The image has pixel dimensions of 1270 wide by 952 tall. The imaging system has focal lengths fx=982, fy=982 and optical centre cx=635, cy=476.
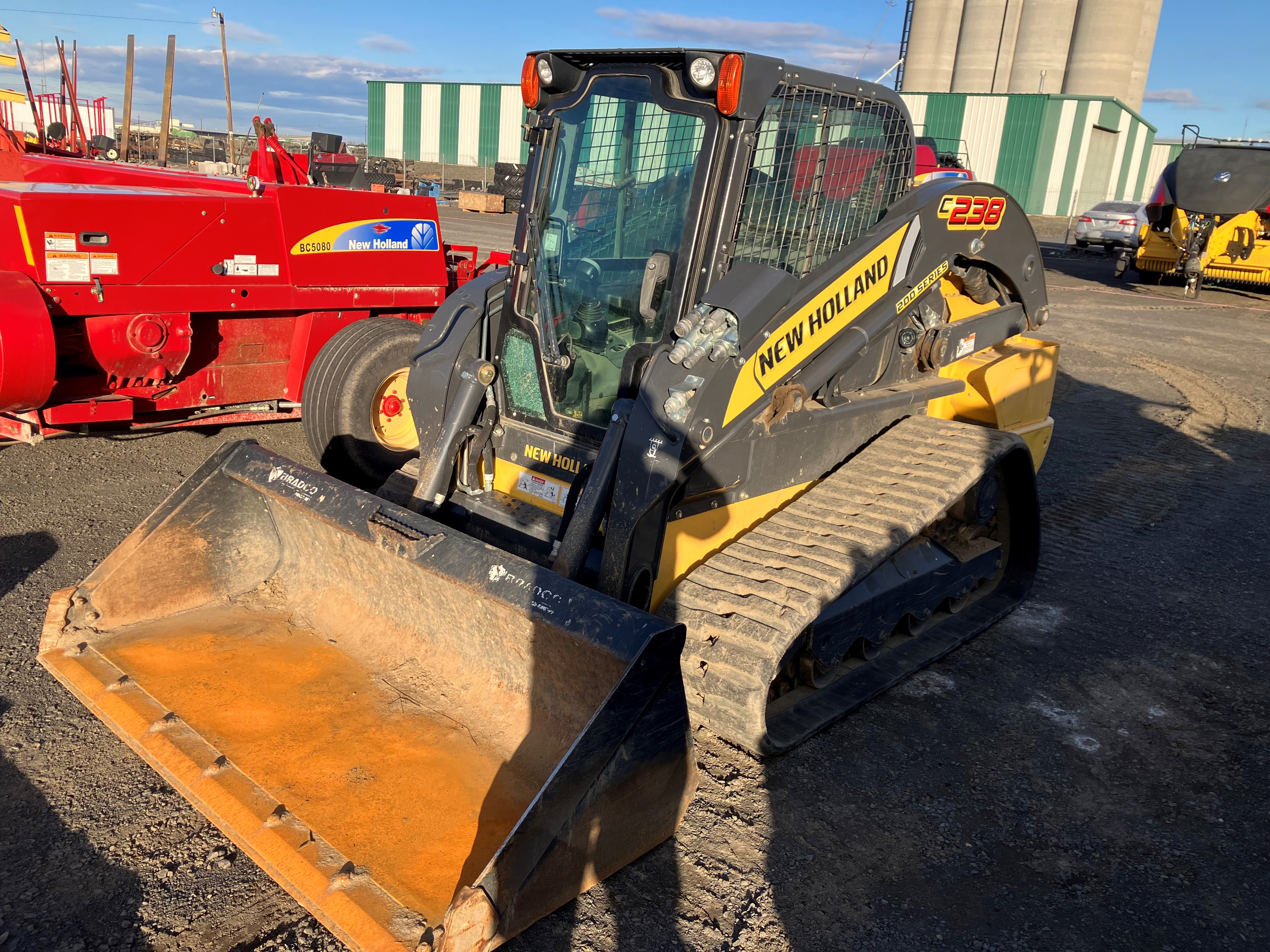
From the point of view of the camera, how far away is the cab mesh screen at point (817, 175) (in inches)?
141

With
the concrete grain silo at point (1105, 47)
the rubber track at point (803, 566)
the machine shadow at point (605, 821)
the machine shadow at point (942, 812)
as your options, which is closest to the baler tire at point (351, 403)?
the rubber track at point (803, 566)

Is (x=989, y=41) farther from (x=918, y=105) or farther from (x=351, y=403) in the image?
(x=351, y=403)

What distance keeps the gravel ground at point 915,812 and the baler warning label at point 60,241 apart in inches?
54.1

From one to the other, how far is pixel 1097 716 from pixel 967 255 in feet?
6.83

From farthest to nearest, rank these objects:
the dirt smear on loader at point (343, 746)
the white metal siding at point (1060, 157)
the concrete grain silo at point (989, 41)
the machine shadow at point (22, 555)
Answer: the concrete grain silo at point (989, 41)
the white metal siding at point (1060, 157)
the machine shadow at point (22, 555)
the dirt smear on loader at point (343, 746)

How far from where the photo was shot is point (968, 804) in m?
3.33

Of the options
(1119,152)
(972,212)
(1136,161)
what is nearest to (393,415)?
(972,212)

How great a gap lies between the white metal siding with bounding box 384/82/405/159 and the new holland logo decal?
147ft

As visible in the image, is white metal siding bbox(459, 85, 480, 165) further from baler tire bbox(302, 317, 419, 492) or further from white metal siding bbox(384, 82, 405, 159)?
baler tire bbox(302, 317, 419, 492)

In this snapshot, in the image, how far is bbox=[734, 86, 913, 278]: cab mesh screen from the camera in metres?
3.59

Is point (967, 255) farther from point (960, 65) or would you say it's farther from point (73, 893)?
point (960, 65)

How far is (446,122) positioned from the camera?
43.8m

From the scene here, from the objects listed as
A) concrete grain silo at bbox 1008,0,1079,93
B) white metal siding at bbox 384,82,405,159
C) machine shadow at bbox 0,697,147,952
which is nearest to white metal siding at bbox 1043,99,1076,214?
concrete grain silo at bbox 1008,0,1079,93

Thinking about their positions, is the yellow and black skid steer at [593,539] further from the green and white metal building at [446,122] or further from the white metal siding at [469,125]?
the white metal siding at [469,125]
